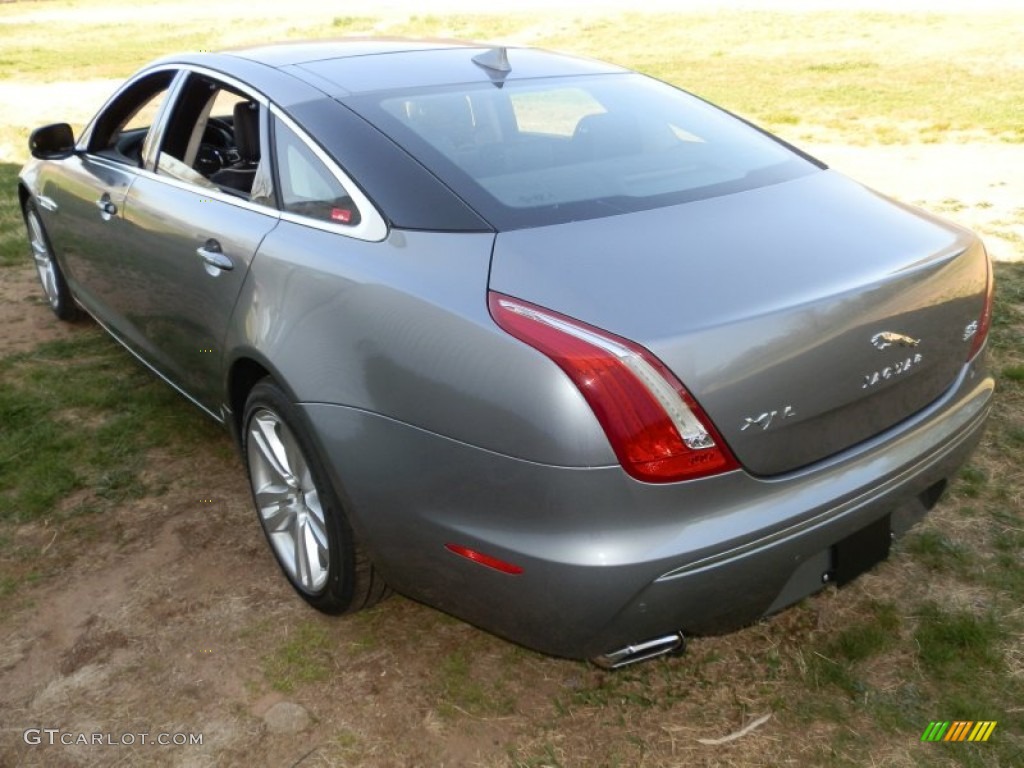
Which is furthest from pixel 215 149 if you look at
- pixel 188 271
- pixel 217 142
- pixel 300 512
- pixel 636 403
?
pixel 636 403

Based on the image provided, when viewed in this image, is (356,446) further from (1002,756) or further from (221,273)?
(1002,756)

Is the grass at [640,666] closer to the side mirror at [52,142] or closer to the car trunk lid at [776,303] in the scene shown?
the car trunk lid at [776,303]

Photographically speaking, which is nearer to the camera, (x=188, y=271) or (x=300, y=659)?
(x=300, y=659)

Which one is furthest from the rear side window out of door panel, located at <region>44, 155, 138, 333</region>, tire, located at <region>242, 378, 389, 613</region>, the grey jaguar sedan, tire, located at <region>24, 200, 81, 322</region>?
tire, located at <region>24, 200, 81, 322</region>

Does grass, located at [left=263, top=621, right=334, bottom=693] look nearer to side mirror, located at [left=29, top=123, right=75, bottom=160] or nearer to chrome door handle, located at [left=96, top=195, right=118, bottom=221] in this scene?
chrome door handle, located at [left=96, top=195, right=118, bottom=221]

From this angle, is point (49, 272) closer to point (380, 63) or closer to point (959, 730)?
point (380, 63)

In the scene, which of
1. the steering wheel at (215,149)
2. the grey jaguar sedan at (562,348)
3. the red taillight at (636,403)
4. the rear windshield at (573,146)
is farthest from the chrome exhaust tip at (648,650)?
the steering wheel at (215,149)

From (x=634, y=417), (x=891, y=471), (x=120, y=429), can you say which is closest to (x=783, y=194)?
(x=891, y=471)

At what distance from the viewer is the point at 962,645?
8.56 ft

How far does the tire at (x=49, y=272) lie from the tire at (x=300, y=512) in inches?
98.7

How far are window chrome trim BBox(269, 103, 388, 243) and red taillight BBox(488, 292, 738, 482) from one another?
631 millimetres

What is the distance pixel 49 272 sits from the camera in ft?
16.8

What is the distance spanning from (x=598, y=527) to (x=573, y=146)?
4.26 feet

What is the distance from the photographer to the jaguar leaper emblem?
211cm
